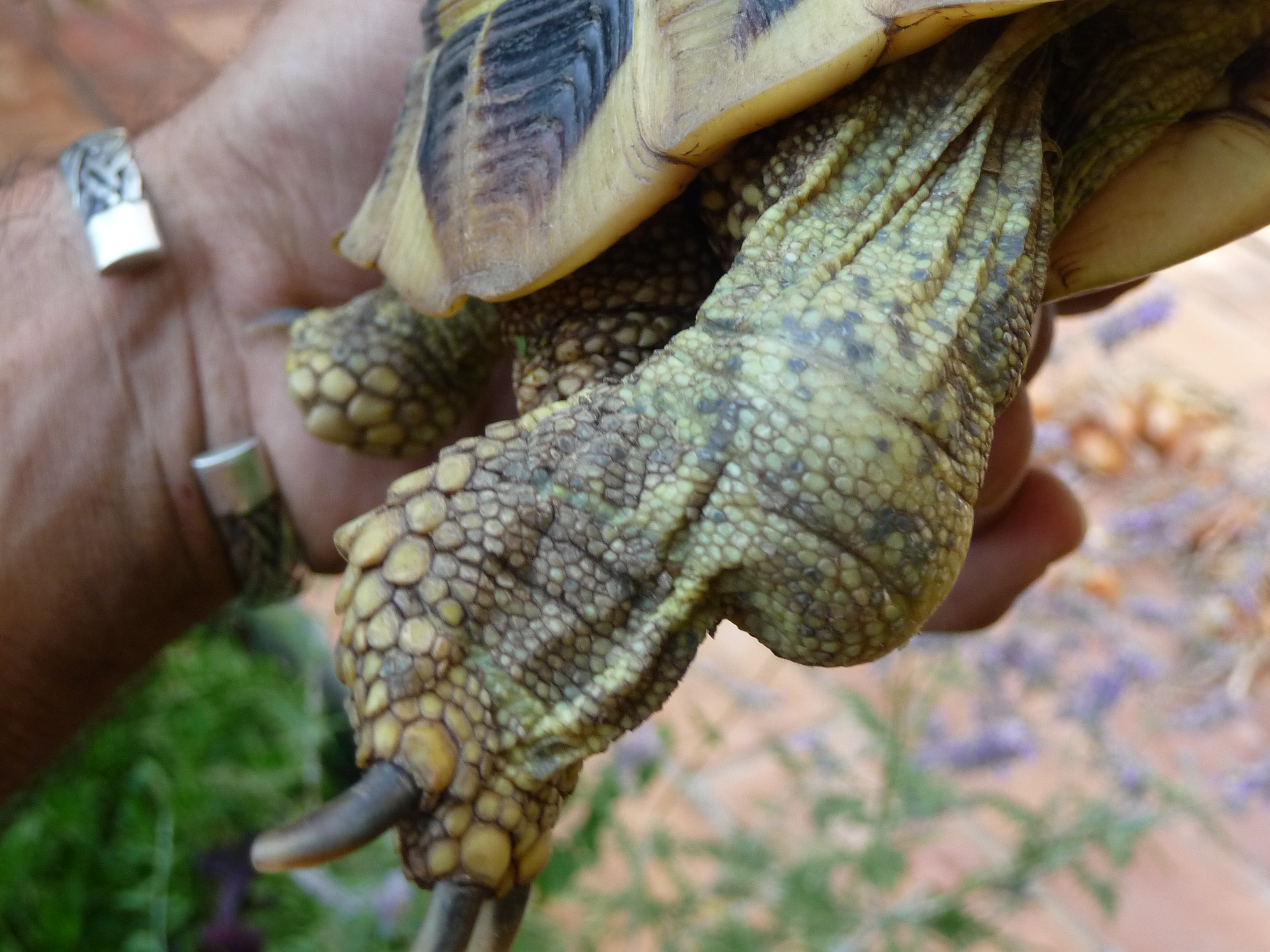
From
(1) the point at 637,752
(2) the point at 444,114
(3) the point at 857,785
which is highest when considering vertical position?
(2) the point at 444,114

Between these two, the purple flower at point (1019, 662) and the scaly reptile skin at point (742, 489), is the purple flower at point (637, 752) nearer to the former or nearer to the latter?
the purple flower at point (1019, 662)

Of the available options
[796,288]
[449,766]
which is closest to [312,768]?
[449,766]

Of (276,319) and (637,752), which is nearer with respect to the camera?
(276,319)

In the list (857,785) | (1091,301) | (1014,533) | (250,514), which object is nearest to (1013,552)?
(1014,533)

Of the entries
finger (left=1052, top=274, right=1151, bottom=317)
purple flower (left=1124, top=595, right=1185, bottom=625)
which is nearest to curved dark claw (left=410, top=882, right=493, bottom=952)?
finger (left=1052, top=274, right=1151, bottom=317)

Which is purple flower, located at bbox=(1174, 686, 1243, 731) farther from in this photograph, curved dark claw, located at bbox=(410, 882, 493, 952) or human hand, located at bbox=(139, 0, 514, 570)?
curved dark claw, located at bbox=(410, 882, 493, 952)

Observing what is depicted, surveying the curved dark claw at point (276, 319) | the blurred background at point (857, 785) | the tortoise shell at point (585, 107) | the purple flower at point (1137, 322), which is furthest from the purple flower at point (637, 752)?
the purple flower at point (1137, 322)

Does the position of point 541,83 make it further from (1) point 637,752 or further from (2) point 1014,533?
(1) point 637,752
